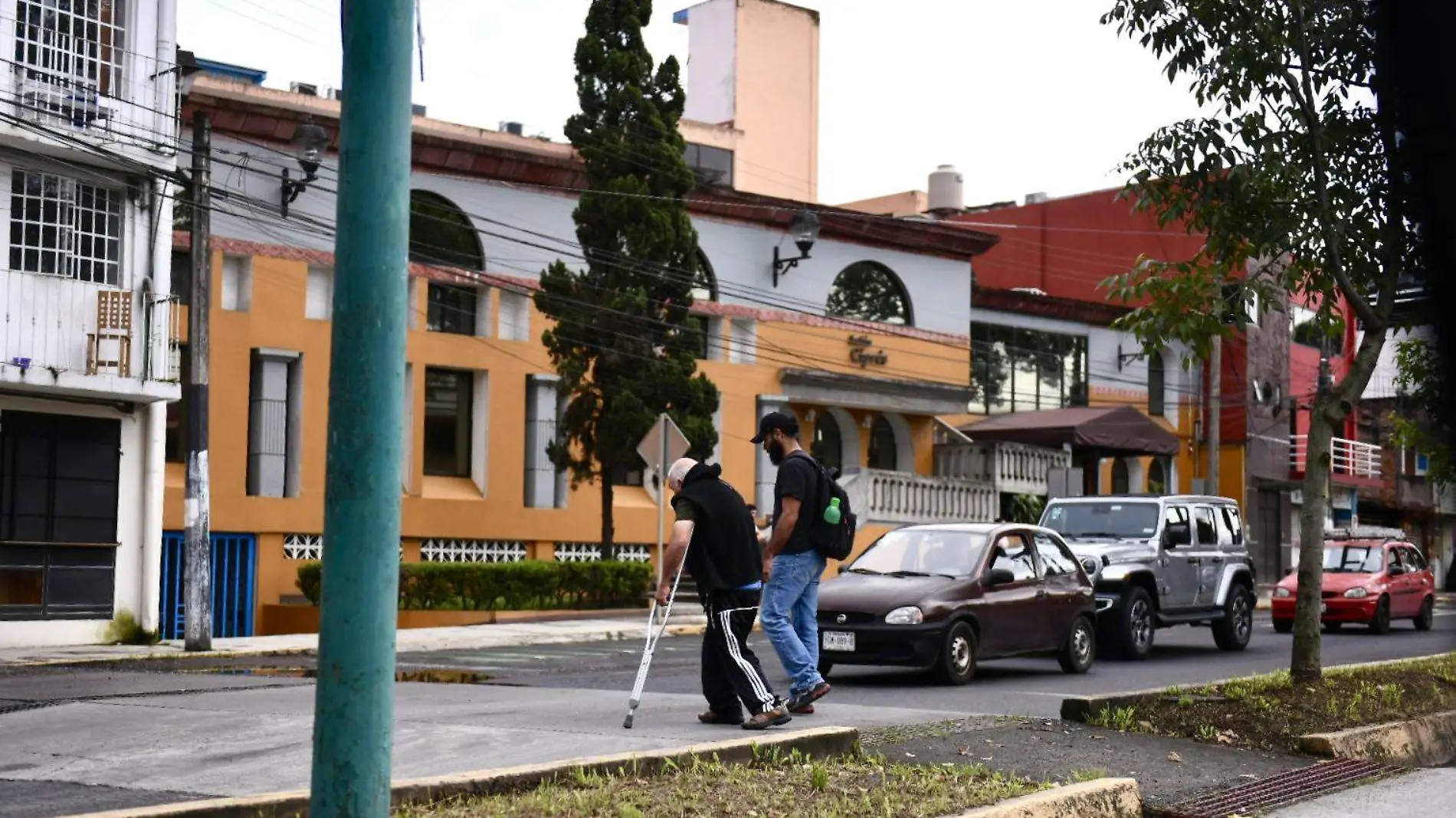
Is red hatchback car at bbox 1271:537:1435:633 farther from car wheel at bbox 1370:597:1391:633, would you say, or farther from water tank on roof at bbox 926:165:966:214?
water tank on roof at bbox 926:165:966:214

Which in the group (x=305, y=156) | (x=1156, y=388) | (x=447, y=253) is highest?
(x=305, y=156)

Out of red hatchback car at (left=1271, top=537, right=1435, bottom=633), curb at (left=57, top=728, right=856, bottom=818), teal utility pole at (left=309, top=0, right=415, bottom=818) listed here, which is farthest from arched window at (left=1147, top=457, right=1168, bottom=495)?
teal utility pole at (left=309, top=0, right=415, bottom=818)

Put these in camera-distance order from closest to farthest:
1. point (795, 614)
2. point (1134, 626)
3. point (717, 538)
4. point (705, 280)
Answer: point (717, 538) < point (795, 614) < point (1134, 626) < point (705, 280)

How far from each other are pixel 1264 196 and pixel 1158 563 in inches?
341

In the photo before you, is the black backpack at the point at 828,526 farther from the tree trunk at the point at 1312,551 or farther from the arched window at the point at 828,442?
the arched window at the point at 828,442

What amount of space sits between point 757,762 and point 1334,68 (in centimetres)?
568

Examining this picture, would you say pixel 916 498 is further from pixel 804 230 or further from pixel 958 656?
pixel 958 656

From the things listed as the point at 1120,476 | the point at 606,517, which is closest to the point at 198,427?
the point at 606,517

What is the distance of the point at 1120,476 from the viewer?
45.8 m

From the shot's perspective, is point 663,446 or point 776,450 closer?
point 776,450

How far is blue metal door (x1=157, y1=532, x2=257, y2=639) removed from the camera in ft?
86.9

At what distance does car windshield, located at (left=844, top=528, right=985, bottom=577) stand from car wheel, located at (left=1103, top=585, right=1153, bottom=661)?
332 cm

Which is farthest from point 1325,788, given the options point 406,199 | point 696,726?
point 406,199

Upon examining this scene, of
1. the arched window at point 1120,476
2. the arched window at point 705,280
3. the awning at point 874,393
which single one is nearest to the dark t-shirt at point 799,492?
the arched window at point 705,280
